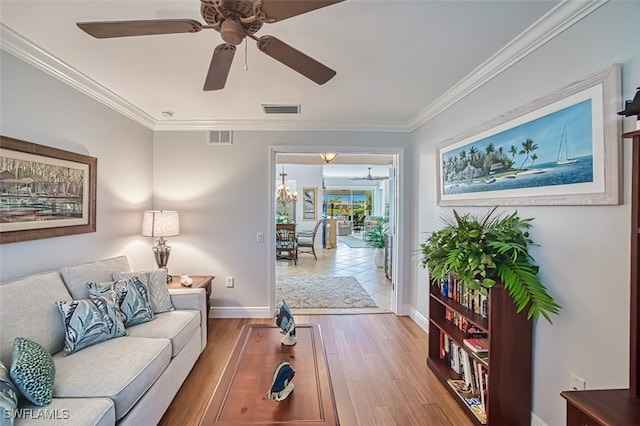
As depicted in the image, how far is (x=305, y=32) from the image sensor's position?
190cm

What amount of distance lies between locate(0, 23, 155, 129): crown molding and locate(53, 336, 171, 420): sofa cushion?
6.79 feet

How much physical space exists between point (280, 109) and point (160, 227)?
191 cm

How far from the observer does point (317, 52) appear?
2.14 m

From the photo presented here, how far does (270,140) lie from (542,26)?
2882mm

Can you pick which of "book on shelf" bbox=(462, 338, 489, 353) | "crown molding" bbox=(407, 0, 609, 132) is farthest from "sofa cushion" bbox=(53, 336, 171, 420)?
"crown molding" bbox=(407, 0, 609, 132)

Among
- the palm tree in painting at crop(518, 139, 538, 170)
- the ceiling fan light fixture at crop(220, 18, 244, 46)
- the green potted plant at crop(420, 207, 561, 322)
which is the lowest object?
the green potted plant at crop(420, 207, 561, 322)

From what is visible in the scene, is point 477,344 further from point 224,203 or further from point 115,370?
point 224,203

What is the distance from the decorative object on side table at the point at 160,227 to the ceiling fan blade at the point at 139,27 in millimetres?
2277

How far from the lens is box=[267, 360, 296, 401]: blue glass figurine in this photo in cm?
151

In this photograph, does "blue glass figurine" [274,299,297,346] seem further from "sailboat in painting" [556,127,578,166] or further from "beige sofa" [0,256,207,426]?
"sailboat in painting" [556,127,578,166]

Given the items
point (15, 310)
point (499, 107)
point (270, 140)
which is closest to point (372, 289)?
point (270, 140)

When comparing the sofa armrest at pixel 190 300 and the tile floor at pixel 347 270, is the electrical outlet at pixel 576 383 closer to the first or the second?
the tile floor at pixel 347 270

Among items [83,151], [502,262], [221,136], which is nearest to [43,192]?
[83,151]

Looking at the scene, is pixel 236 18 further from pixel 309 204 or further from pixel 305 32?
pixel 309 204
